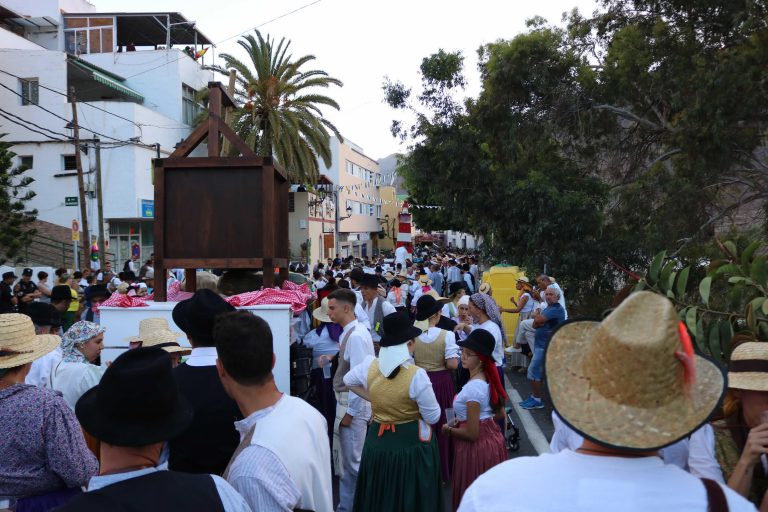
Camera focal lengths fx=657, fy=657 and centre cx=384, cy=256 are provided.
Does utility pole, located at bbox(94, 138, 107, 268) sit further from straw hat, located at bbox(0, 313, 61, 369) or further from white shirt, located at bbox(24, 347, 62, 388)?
straw hat, located at bbox(0, 313, 61, 369)

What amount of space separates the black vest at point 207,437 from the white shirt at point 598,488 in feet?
5.56

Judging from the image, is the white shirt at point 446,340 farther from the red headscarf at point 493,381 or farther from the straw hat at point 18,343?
the straw hat at point 18,343

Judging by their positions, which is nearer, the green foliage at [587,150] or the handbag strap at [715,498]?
the handbag strap at [715,498]

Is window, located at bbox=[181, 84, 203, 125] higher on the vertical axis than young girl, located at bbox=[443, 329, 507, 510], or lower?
higher

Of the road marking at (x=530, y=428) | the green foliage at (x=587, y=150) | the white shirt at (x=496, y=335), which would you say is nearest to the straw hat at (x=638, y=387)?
the white shirt at (x=496, y=335)

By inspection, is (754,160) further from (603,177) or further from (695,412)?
(695,412)

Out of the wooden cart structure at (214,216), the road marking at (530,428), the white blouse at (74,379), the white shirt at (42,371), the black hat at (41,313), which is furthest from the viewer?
the road marking at (530,428)

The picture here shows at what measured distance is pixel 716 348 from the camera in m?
4.27

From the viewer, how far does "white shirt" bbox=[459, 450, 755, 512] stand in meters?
1.59

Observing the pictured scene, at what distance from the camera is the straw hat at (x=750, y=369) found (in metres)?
2.88

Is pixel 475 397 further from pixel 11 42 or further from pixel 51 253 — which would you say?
pixel 11 42

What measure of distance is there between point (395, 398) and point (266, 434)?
2.22m

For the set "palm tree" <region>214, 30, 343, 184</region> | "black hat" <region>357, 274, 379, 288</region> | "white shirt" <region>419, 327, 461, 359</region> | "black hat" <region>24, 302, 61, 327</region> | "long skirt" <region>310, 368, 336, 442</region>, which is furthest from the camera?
"palm tree" <region>214, 30, 343, 184</region>

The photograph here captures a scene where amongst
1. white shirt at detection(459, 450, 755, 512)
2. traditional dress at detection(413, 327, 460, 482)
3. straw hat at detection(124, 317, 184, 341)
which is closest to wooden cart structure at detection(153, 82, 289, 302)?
straw hat at detection(124, 317, 184, 341)
